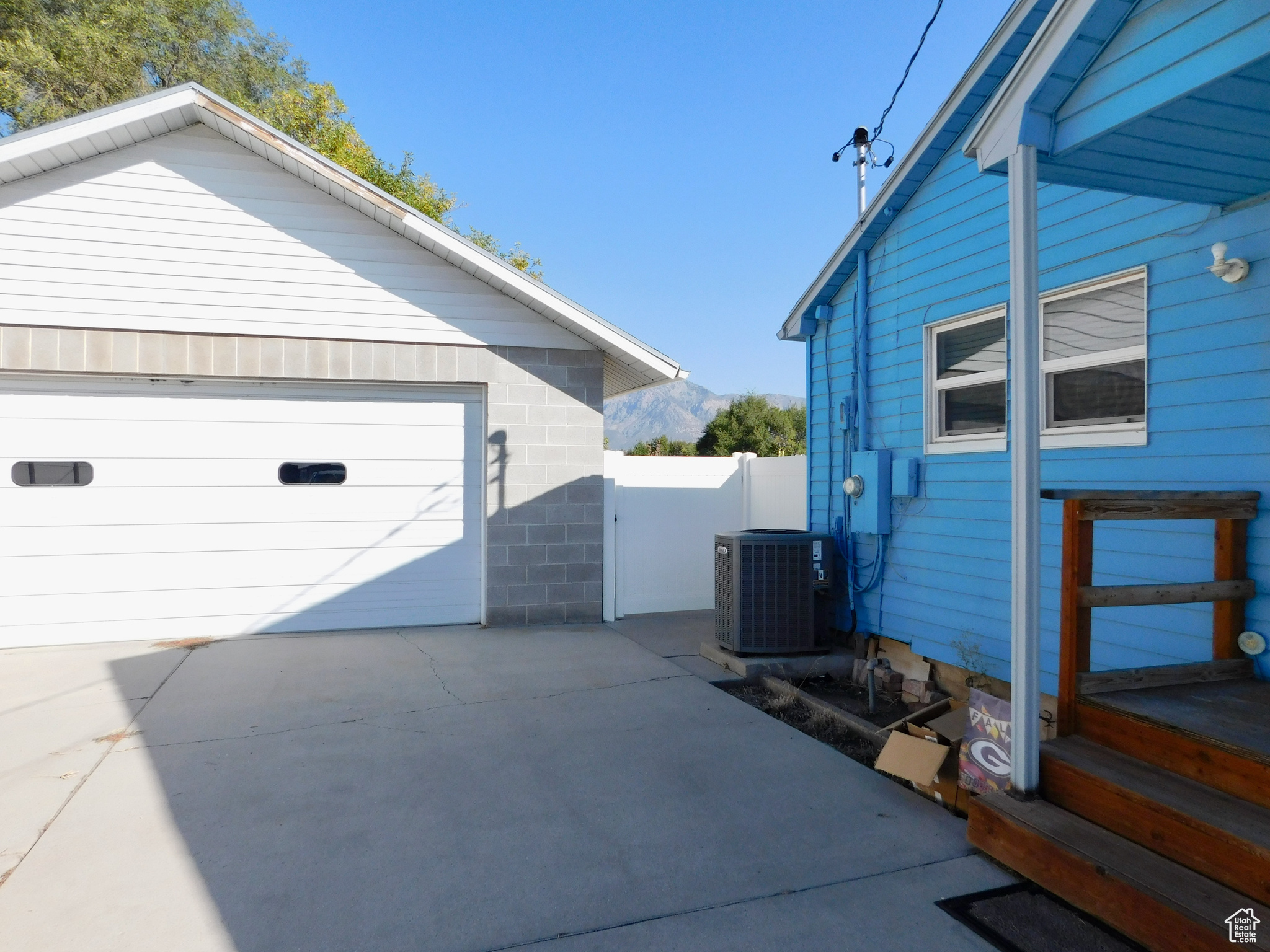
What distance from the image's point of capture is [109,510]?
666 centimetres

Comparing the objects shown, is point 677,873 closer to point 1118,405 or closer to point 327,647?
point 1118,405

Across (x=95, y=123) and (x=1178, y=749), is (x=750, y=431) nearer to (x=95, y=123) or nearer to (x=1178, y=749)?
(x=95, y=123)

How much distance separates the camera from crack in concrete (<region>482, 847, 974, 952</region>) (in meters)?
2.46

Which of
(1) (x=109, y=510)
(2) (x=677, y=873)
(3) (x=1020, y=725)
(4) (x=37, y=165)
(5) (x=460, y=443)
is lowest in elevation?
(2) (x=677, y=873)

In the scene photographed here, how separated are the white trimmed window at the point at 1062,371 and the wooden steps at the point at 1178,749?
1.68 metres

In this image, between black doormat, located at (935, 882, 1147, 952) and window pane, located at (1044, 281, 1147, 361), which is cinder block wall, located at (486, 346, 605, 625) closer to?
window pane, located at (1044, 281, 1147, 361)

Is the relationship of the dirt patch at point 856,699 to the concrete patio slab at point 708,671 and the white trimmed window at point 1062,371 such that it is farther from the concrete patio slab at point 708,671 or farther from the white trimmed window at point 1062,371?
the white trimmed window at point 1062,371

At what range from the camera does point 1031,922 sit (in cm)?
255

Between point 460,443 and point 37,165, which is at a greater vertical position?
point 37,165

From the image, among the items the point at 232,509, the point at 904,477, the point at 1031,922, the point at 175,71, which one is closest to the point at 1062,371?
the point at 904,477

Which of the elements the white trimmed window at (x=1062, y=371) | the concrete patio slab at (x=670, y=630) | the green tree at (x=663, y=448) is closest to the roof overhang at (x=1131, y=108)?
the white trimmed window at (x=1062, y=371)

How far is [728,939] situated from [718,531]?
650cm

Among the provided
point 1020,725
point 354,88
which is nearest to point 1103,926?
point 1020,725

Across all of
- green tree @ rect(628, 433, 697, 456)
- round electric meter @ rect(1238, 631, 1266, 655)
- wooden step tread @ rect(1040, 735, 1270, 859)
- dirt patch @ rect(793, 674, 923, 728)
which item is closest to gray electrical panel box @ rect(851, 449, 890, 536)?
dirt patch @ rect(793, 674, 923, 728)
